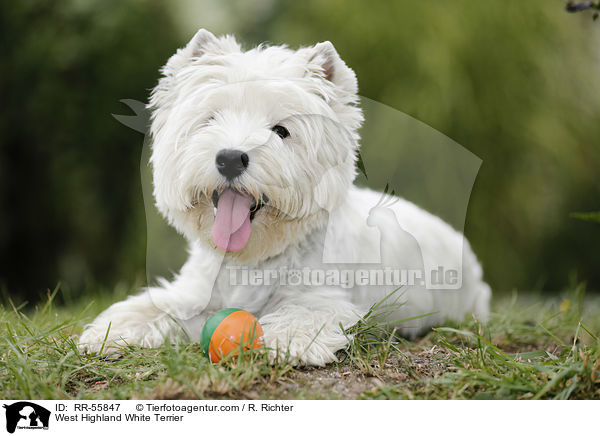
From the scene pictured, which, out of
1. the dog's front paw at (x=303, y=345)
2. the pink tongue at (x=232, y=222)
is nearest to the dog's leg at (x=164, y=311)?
the pink tongue at (x=232, y=222)

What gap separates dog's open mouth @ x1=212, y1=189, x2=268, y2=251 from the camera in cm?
242

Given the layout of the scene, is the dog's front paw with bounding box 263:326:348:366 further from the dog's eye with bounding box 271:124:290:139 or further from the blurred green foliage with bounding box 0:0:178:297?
the blurred green foliage with bounding box 0:0:178:297

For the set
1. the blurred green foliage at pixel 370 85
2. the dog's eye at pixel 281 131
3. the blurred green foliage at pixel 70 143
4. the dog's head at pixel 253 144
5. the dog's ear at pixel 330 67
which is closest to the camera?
the dog's head at pixel 253 144

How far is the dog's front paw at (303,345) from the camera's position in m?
2.21

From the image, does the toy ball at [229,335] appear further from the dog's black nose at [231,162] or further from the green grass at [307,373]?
the dog's black nose at [231,162]

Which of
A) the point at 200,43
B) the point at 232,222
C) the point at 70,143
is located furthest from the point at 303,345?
the point at 70,143

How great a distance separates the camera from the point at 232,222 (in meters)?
2.45

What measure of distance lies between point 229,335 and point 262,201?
568 millimetres

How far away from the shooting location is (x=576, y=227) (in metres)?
6.61

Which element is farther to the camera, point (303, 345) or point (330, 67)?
point (330, 67)
